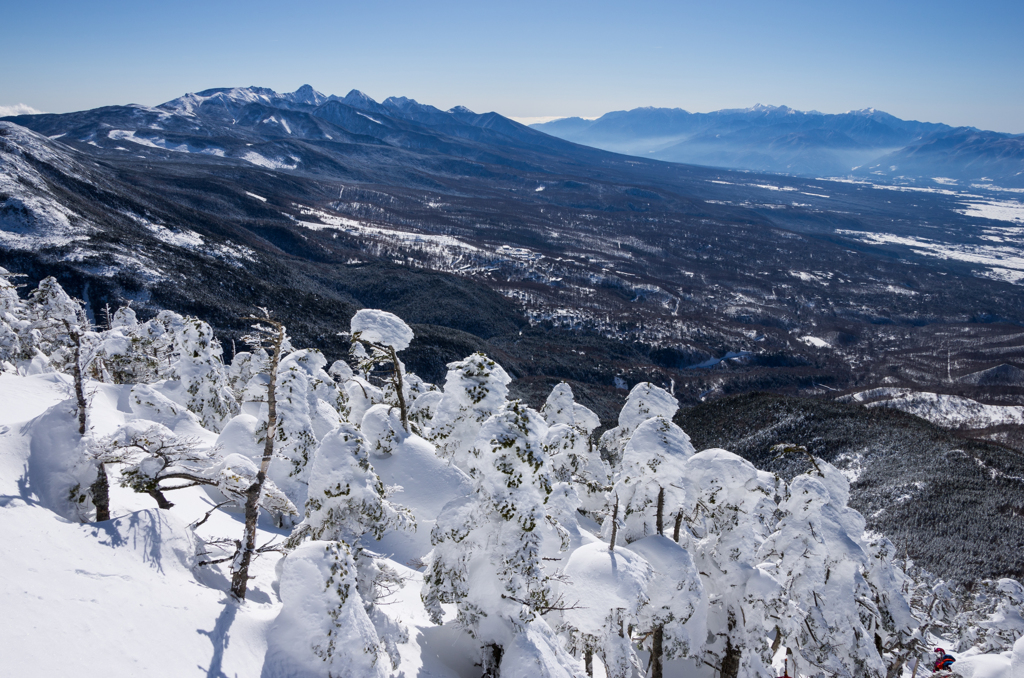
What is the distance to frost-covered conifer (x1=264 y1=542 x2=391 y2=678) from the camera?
32.4 feet

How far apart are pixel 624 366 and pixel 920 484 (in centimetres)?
5633

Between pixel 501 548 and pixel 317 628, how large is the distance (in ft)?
13.7

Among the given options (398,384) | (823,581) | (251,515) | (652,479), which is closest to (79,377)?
(251,515)

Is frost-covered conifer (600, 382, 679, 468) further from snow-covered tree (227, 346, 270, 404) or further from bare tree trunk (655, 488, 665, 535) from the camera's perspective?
snow-covered tree (227, 346, 270, 404)

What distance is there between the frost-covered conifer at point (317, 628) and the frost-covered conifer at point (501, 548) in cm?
257

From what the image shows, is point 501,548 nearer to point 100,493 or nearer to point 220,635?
point 220,635

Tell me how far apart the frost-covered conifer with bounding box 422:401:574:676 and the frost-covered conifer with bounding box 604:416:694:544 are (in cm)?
349

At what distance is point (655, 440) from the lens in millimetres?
14164

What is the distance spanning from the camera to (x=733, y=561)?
15500 mm

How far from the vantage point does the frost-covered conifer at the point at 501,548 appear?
11.6 m

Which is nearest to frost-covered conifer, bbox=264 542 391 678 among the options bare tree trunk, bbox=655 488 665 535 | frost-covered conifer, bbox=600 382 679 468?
bare tree trunk, bbox=655 488 665 535

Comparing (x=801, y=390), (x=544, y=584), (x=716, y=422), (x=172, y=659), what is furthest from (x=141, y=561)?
(x=801, y=390)

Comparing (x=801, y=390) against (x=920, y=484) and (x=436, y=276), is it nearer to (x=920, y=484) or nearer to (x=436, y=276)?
(x=920, y=484)

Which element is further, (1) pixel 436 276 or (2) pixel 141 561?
(1) pixel 436 276
